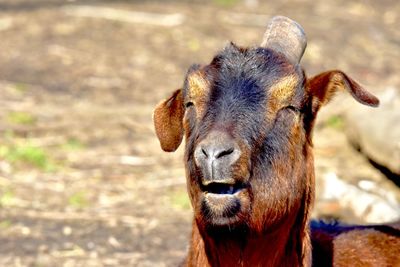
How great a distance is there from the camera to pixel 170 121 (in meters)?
6.36

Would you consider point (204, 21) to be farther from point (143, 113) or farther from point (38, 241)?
point (38, 241)

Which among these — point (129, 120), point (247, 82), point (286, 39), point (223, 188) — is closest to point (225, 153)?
point (223, 188)

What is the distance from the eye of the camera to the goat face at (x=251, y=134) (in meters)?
5.48

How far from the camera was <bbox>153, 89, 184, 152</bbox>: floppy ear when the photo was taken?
6340 mm

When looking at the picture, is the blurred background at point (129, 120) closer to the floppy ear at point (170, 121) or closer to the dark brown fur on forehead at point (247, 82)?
the floppy ear at point (170, 121)

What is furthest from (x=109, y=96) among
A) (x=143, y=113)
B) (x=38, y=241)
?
(x=38, y=241)

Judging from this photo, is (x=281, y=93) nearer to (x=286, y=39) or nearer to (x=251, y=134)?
(x=251, y=134)

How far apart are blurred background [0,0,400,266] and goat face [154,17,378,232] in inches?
124

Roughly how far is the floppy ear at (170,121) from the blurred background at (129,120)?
267cm

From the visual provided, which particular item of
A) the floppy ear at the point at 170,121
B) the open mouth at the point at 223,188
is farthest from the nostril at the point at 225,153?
the floppy ear at the point at 170,121

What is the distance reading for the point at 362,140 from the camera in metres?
11.3

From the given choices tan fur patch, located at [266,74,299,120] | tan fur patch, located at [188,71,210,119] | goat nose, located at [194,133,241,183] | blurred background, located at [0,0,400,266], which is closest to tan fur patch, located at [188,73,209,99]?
tan fur patch, located at [188,71,210,119]

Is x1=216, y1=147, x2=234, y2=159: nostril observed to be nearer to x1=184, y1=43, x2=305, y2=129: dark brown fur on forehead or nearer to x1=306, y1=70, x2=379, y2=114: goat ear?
x1=184, y1=43, x2=305, y2=129: dark brown fur on forehead

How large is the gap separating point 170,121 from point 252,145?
0.84m
